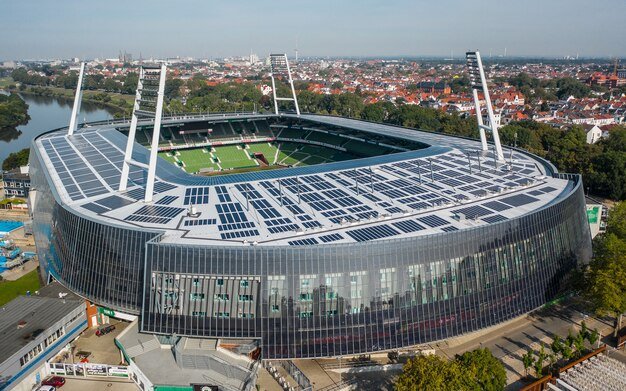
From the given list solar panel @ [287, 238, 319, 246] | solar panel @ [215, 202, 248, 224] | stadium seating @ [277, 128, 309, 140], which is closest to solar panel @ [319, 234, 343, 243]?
solar panel @ [287, 238, 319, 246]

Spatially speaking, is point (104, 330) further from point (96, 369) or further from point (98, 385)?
point (98, 385)

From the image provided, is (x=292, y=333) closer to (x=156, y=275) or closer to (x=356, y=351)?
(x=356, y=351)

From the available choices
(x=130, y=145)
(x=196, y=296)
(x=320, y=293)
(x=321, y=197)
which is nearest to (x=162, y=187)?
(x=130, y=145)

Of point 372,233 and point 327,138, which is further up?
point 327,138

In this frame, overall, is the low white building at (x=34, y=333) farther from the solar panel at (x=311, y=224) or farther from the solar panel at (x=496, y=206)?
the solar panel at (x=496, y=206)

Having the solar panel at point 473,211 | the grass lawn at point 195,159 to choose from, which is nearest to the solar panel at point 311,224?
the solar panel at point 473,211

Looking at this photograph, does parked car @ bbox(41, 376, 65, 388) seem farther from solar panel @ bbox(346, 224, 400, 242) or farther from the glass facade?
solar panel @ bbox(346, 224, 400, 242)
